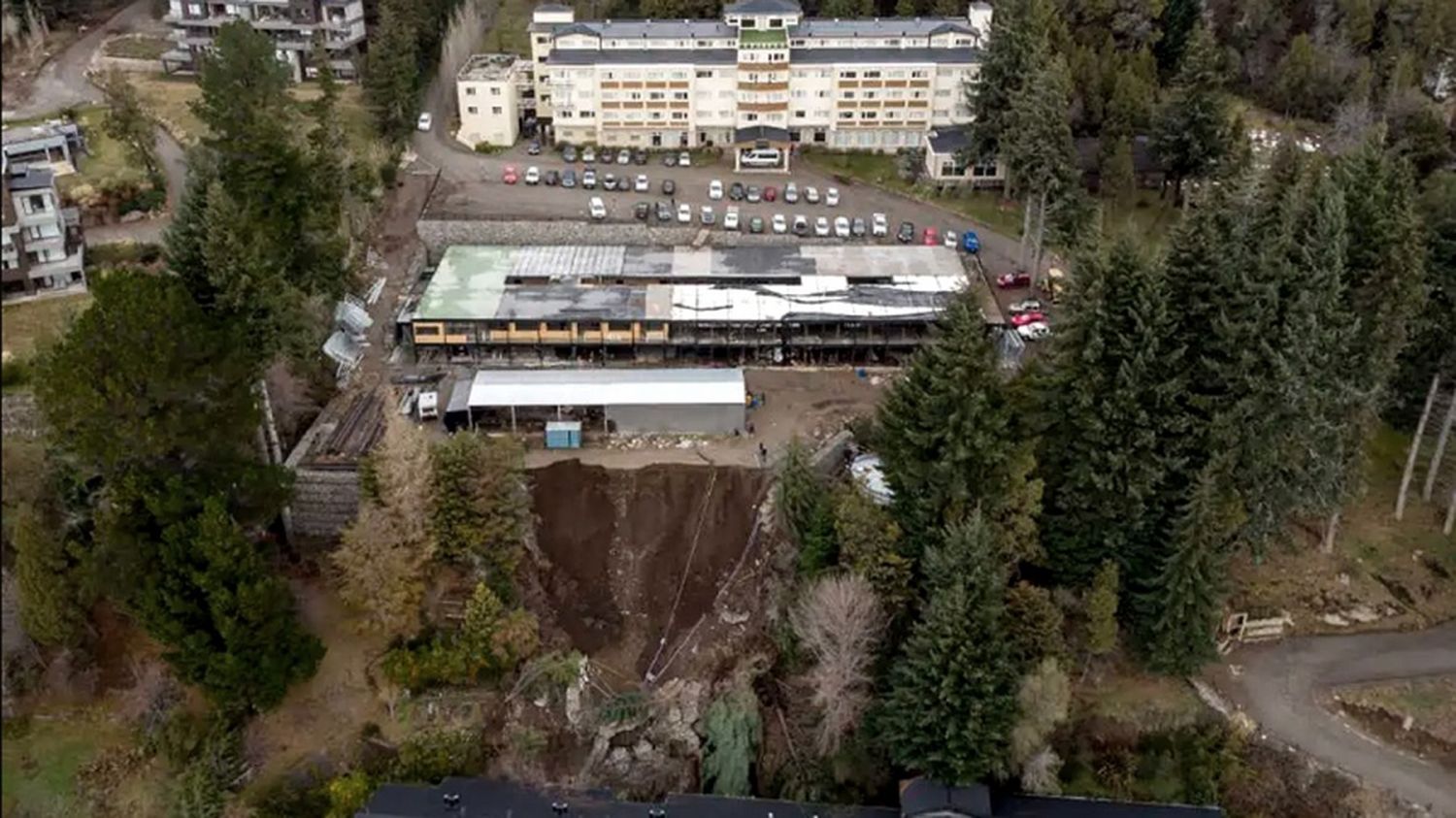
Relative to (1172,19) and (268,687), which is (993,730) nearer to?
(268,687)

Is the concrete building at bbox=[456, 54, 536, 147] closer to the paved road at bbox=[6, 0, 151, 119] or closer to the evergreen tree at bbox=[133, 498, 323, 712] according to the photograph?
the paved road at bbox=[6, 0, 151, 119]

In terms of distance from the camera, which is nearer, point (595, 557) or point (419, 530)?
point (419, 530)

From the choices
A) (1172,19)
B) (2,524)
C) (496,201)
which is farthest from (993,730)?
(1172,19)

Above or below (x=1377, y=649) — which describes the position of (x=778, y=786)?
below

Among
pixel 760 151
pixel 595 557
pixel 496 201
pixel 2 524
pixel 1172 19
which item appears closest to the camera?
pixel 2 524

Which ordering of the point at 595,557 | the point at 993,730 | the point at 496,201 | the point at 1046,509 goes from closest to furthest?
the point at 993,730
the point at 1046,509
the point at 595,557
the point at 496,201

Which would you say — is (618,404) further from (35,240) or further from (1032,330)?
(35,240)
